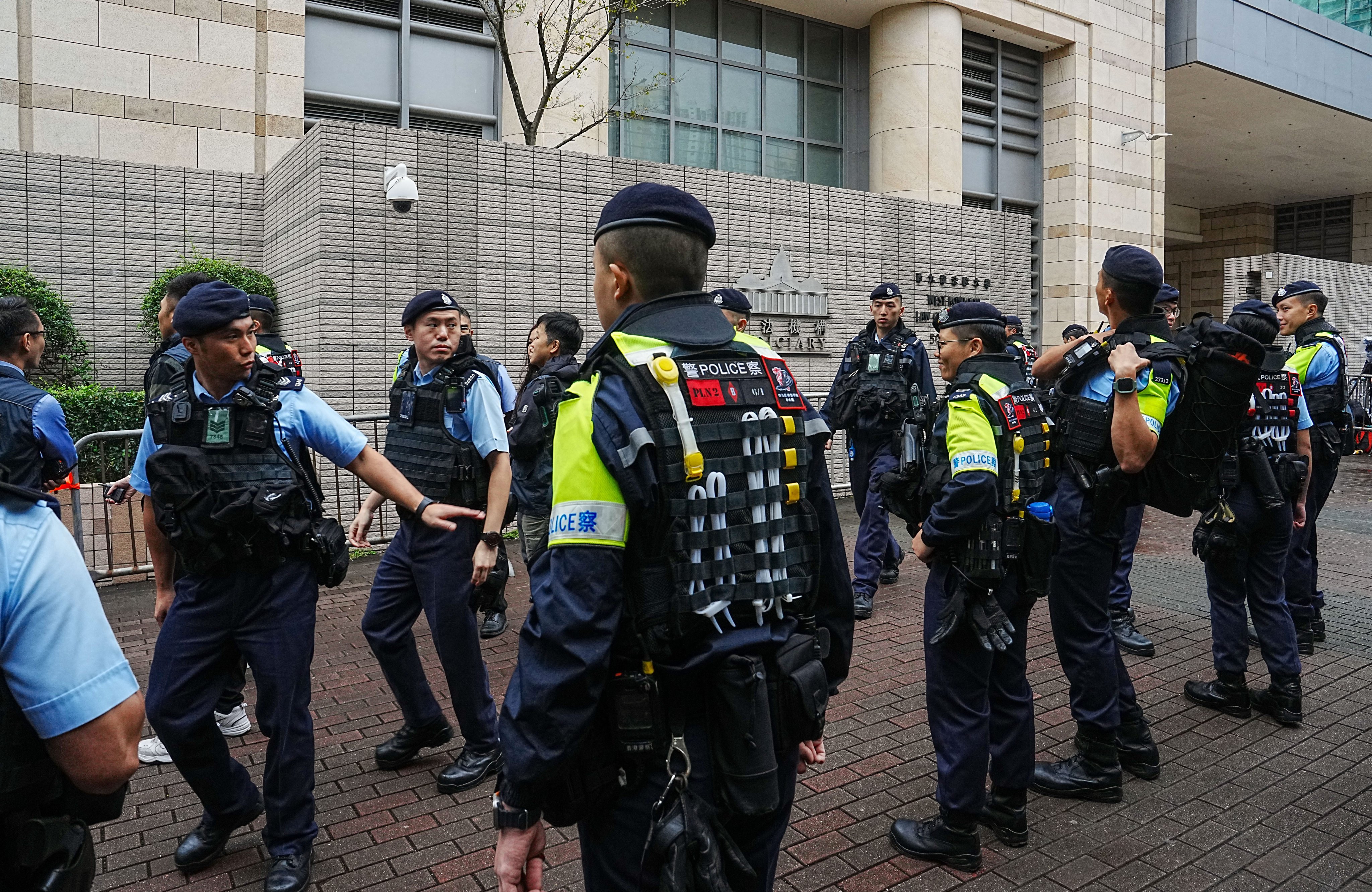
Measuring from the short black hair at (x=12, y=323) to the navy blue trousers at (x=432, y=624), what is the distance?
1.97 metres

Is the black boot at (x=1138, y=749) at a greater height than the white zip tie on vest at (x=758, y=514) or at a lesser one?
lesser

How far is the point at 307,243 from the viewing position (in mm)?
9562

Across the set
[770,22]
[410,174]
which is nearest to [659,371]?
[410,174]

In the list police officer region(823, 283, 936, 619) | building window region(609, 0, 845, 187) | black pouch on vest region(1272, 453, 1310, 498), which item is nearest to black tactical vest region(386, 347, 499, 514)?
police officer region(823, 283, 936, 619)

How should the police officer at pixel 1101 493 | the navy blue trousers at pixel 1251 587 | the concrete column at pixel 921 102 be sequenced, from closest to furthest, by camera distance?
the police officer at pixel 1101 493
the navy blue trousers at pixel 1251 587
the concrete column at pixel 921 102

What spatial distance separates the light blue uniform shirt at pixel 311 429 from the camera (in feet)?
11.5

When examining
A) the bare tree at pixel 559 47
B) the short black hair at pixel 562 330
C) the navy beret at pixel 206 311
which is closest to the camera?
the navy beret at pixel 206 311

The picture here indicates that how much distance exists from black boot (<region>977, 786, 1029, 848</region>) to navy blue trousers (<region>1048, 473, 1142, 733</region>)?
587 mm

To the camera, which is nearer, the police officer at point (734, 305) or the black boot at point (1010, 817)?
the black boot at point (1010, 817)

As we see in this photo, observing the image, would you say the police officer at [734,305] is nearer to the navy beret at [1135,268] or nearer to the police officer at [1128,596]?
the police officer at [1128,596]

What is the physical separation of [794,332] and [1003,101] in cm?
836

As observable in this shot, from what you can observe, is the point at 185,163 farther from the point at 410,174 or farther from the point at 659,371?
the point at 659,371

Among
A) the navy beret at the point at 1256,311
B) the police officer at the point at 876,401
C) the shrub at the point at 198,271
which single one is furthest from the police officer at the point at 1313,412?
the shrub at the point at 198,271

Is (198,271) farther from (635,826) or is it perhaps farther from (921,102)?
(921,102)
